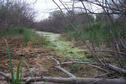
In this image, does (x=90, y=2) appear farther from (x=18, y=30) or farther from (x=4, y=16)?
(x=18, y=30)

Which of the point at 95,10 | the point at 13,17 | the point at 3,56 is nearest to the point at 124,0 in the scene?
the point at 95,10

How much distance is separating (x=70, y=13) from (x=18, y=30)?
488cm

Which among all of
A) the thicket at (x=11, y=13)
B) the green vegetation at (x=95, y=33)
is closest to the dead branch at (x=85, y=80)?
the green vegetation at (x=95, y=33)

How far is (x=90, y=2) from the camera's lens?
49.7 inches

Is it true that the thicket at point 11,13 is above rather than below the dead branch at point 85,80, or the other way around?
above

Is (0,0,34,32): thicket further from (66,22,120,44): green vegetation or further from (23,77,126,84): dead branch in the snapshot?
(23,77,126,84): dead branch

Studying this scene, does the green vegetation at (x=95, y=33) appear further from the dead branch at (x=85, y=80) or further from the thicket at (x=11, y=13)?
the thicket at (x=11, y=13)

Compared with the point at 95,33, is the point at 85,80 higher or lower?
lower

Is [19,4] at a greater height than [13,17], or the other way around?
[19,4]

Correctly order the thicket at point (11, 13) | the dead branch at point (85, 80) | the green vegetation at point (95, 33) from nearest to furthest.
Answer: the dead branch at point (85, 80) < the green vegetation at point (95, 33) < the thicket at point (11, 13)

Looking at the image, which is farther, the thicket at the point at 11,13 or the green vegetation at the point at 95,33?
the thicket at the point at 11,13

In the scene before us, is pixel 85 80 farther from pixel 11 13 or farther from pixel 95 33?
pixel 11 13

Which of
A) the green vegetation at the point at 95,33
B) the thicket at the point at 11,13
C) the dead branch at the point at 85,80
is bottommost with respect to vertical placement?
the dead branch at the point at 85,80

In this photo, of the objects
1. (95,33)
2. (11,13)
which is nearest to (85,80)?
(95,33)
